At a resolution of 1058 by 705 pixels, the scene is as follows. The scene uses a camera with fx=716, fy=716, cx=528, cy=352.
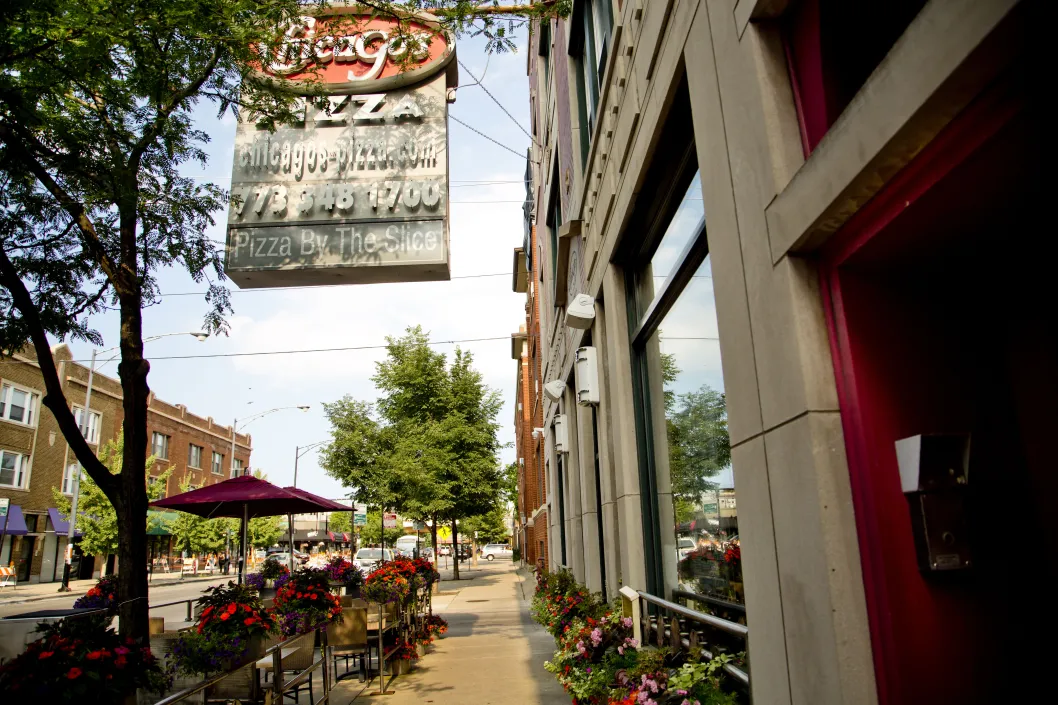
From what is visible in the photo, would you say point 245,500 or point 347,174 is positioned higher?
point 347,174

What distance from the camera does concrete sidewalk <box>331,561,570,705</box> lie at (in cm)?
782

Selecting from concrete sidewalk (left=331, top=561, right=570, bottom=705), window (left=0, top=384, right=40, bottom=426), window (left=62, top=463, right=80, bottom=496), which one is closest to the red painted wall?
concrete sidewalk (left=331, top=561, right=570, bottom=705)

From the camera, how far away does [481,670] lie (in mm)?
9375

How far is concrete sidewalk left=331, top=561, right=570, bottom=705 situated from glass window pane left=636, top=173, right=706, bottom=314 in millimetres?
4318

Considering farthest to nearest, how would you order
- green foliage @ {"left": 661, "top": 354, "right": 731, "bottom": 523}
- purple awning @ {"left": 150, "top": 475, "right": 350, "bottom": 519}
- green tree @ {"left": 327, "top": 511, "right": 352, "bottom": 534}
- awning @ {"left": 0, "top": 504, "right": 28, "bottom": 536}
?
green tree @ {"left": 327, "top": 511, "right": 352, "bottom": 534} < awning @ {"left": 0, "top": 504, "right": 28, "bottom": 536} < purple awning @ {"left": 150, "top": 475, "right": 350, "bottom": 519} < green foliage @ {"left": 661, "top": 354, "right": 731, "bottom": 523}

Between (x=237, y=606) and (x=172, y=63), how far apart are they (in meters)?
5.44

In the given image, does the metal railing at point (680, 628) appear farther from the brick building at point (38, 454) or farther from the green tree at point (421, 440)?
the brick building at point (38, 454)

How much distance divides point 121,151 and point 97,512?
1195 inches

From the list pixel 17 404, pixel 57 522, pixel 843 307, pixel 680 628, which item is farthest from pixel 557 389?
pixel 57 522

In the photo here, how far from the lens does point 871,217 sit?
2.44 meters

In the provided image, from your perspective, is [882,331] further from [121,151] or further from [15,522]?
[15,522]

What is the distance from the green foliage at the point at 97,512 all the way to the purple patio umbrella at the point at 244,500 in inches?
806

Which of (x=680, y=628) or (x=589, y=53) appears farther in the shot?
(x=589, y=53)

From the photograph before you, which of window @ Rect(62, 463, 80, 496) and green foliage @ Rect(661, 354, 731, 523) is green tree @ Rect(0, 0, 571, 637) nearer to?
green foliage @ Rect(661, 354, 731, 523)
